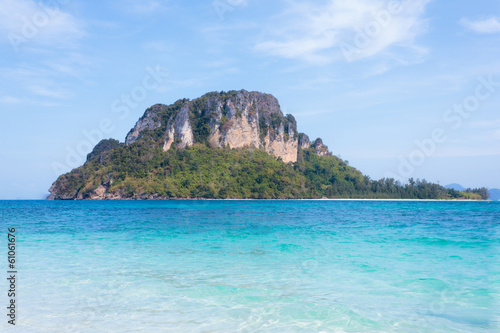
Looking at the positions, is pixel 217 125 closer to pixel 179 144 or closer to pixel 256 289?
pixel 179 144

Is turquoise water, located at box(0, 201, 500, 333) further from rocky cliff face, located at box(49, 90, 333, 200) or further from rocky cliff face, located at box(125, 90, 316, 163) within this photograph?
rocky cliff face, located at box(125, 90, 316, 163)

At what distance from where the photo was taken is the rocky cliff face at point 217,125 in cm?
14488

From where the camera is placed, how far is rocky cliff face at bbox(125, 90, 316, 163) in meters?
145

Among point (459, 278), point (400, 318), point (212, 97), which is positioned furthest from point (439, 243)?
point (212, 97)

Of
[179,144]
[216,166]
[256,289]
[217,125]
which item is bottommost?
[256,289]

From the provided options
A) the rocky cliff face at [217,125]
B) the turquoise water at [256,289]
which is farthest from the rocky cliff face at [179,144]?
the turquoise water at [256,289]

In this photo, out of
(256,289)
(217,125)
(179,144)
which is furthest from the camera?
(217,125)

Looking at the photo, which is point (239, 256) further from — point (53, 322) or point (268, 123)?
point (268, 123)

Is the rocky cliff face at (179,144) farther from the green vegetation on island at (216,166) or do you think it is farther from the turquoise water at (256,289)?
the turquoise water at (256,289)

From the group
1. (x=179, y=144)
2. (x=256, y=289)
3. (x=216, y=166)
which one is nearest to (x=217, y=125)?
(x=179, y=144)

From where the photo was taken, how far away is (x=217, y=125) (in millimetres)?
149625

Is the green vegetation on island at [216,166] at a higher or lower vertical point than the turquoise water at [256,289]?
higher

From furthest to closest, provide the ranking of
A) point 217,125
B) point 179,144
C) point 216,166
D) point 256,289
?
point 217,125
point 179,144
point 216,166
point 256,289

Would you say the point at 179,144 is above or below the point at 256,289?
above
